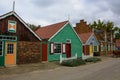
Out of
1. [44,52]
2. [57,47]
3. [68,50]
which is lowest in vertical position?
[44,52]

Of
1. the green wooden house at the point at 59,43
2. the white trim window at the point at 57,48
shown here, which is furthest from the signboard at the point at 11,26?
the white trim window at the point at 57,48

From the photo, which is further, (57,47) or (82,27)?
(82,27)

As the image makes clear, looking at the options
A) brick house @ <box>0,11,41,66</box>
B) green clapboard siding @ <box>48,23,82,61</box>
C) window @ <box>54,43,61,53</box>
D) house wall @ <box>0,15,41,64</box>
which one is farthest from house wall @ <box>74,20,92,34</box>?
brick house @ <box>0,11,41,66</box>

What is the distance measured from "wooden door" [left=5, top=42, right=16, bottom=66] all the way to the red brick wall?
1.87ft

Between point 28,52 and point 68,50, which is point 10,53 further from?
point 68,50

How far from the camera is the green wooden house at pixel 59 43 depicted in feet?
80.1

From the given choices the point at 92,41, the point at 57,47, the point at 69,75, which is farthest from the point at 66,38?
the point at 69,75

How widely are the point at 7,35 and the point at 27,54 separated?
3047 mm

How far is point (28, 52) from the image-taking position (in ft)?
67.5

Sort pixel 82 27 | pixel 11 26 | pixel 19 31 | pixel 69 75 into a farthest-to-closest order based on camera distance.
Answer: pixel 82 27
pixel 19 31
pixel 11 26
pixel 69 75

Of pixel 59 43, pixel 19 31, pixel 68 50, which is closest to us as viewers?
pixel 19 31

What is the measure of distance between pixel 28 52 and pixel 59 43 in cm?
653

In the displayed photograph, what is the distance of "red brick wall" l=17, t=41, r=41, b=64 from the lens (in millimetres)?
19703

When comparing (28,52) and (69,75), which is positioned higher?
(28,52)
